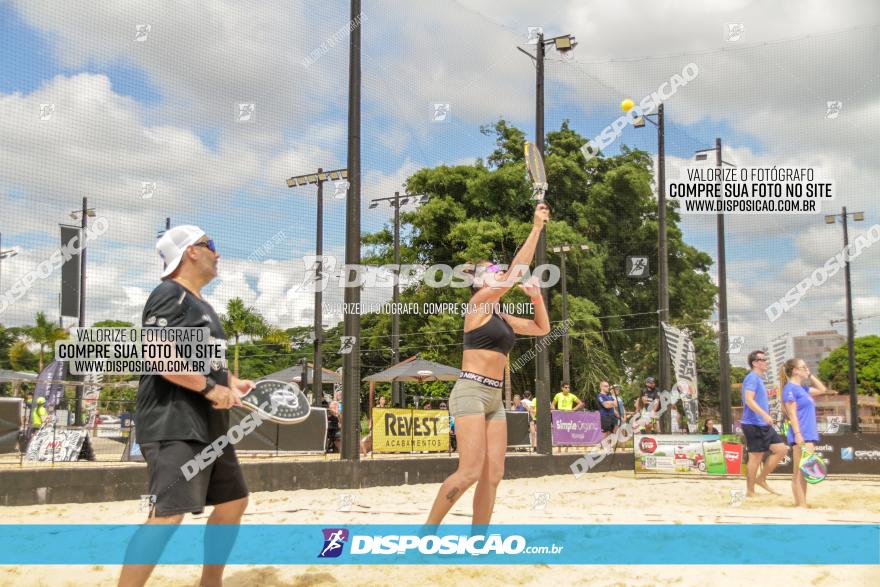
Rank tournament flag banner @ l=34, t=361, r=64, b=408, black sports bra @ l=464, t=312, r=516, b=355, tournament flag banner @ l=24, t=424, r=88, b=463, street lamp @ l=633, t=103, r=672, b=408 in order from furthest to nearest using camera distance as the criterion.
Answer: street lamp @ l=633, t=103, r=672, b=408 → tournament flag banner @ l=34, t=361, r=64, b=408 → tournament flag banner @ l=24, t=424, r=88, b=463 → black sports bra @ l=464, t=312, r=516, b=355

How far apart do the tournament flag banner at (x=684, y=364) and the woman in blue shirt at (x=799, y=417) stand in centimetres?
1045

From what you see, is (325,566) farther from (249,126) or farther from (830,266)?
(830,266)

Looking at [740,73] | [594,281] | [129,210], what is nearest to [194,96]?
[129,210]

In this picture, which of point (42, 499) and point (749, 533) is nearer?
point (749, 533)

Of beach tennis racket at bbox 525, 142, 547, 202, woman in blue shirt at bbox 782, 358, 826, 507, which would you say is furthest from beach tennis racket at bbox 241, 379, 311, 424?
woman in blue shirt at bbox 782, 358, 826, 507

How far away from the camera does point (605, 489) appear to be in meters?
10.1

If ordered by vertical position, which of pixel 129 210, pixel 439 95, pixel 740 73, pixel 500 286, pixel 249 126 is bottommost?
pixel 500 286

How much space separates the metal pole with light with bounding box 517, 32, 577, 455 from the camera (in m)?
13.6

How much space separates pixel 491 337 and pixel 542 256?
9831 mm

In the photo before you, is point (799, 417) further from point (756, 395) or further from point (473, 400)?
point (473, 400)

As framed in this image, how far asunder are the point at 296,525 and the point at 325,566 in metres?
1.69

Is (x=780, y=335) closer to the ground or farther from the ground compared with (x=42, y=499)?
farther from the ground

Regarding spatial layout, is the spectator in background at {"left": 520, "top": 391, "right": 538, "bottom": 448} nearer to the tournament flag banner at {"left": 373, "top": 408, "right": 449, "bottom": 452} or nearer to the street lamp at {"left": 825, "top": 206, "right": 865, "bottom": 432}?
the tournament flag banner at {"left": 373, "top": 408, "right": 449, "bottom": 452}

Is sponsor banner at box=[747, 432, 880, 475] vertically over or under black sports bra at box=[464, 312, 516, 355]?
under
